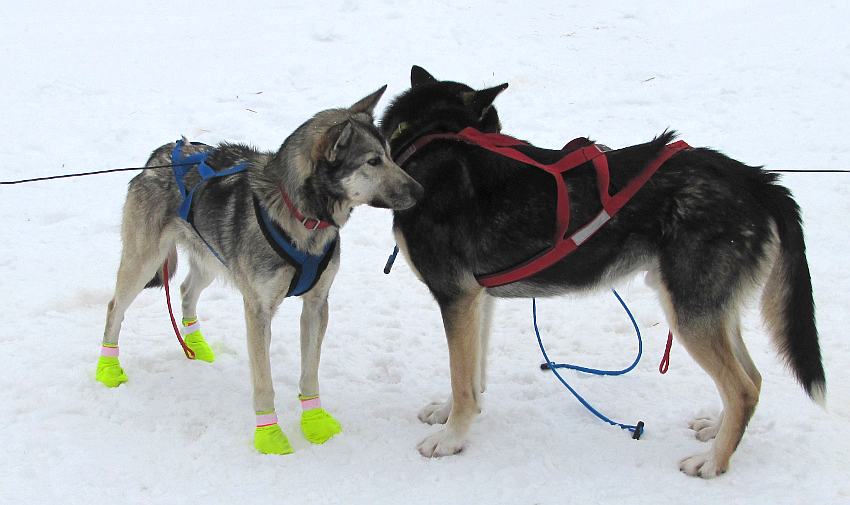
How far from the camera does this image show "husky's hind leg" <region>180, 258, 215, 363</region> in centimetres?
490

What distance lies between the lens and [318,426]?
406 cm

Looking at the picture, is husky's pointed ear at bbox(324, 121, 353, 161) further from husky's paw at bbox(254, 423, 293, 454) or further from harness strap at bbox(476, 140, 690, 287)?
husky's paw at bbox(254, 423, 293, 454)

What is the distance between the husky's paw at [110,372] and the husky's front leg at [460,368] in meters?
2.03

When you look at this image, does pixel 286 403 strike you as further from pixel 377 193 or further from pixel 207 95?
pixel 207 95

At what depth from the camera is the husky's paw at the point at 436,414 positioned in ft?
14.2

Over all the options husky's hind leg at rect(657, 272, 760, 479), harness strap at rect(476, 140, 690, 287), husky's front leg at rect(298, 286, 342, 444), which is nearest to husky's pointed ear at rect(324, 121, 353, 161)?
husky's front leg at rect(298, 286, 342, 444)

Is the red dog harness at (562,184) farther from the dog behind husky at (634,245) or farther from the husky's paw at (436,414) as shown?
the husky's paw at (436,414)

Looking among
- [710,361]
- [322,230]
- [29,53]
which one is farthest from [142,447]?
[29,53]

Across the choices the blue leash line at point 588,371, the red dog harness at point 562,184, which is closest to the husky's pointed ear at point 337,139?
the red dog harness at point 562,184

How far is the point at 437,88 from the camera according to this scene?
13.7ft

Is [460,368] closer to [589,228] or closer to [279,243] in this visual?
[589,228]

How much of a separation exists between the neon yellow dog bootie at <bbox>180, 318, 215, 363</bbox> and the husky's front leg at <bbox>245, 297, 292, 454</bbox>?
1128 millimetres

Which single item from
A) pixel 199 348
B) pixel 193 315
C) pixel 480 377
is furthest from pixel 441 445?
pixel 193 315

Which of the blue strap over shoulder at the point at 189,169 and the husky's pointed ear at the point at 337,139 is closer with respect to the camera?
the husky's pointed ear at the point at 337,139
